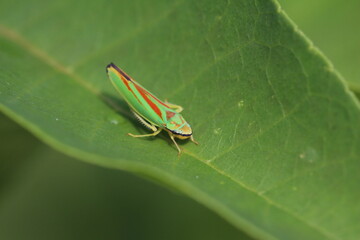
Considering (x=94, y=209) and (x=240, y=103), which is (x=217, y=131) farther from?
(x=94, y=209)

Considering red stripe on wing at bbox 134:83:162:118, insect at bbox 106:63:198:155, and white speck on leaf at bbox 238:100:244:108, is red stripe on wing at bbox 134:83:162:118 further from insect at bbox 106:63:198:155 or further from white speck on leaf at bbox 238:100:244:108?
white speck on leaf at bbox 238:100:244:108

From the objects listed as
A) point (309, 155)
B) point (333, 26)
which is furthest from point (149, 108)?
point (333, 26)

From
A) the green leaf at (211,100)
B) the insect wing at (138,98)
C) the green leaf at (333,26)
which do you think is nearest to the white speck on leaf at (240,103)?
the green leaf at (211,100)

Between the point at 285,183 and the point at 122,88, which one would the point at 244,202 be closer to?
the point at 285,183

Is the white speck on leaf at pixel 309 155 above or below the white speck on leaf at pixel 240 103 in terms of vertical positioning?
below

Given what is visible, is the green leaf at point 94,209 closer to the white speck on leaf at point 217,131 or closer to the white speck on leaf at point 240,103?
the white speck on leaf at point 217,131

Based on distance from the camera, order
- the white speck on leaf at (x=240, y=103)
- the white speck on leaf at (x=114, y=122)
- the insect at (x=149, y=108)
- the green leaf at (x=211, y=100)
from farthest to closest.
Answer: the insect at (x=149, y=108) < the white speck on leaf at (x=114, y=122) < the white speck on leaf at (x=240, y=103) < the green leaf at (x=211, y=100)
